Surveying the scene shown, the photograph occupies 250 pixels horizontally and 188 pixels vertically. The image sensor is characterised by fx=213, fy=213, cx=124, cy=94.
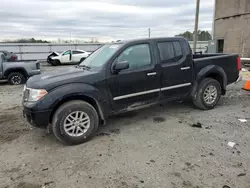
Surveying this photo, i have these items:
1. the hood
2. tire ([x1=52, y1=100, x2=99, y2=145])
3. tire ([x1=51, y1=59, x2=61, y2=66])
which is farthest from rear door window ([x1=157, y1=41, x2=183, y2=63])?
tire ([x1=51, y1=59, x2=61, y2=66])

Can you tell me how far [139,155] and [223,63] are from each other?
359 centimetres

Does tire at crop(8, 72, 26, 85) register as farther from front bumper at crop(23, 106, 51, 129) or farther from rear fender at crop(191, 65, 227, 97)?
rear fender at crop(191, 65, 227, 97)

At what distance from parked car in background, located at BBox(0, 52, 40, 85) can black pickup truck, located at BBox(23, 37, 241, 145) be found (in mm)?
6791

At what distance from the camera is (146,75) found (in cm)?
434

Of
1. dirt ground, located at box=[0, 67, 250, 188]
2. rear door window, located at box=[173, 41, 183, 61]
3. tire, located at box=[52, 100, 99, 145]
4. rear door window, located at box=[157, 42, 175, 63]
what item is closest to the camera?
dirt ground, located at box=[0, 67, 250, 188]

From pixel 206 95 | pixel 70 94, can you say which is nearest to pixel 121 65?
pixel 70 94

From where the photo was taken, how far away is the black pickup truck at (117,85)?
3.67m

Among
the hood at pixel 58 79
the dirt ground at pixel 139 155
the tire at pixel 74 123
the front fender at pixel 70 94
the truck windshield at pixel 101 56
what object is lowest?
the dirt ground at pixel 139 155

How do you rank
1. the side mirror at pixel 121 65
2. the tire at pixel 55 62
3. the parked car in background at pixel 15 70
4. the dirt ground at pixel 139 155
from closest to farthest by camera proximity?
the dirt ground at pixel 139 155 < the side mirror at pixel 121 65 < the parked car in background at pixel 15 70 < the tire at pixel 55 62

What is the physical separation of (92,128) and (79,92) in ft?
2.34

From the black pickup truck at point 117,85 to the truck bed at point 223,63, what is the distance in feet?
0.08

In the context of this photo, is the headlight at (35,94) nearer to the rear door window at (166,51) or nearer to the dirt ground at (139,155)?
the dirt ground at (139,155)

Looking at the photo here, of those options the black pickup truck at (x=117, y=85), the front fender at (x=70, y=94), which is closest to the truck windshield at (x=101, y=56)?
the black pickup truck at (x=117, y=85)

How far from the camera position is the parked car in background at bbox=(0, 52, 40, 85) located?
1015 cm
